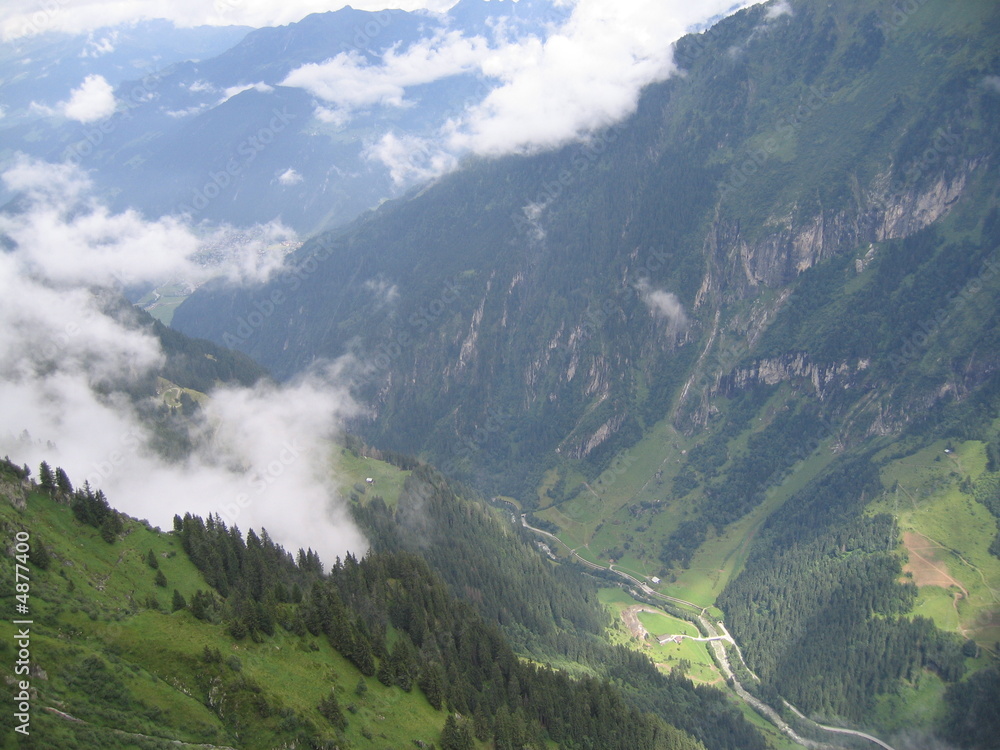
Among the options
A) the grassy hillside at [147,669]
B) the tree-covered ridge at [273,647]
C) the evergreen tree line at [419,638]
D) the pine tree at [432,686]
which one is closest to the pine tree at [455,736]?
the tree-covered ridge at [273,647]

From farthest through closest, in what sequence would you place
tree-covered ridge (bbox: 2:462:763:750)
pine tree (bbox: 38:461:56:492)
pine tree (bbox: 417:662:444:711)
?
pine tree (bbox: 417:662:444:711) → pine tree (bbox: 38:461:56:492) → tree-covered ridge (bbox: 2:462:763:750)

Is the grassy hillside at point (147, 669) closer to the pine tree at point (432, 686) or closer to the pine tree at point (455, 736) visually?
the pine tree at point (432, 686)

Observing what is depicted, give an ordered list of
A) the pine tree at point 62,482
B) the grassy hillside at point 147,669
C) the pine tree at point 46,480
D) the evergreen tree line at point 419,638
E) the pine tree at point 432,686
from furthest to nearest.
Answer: the pine tree at point 62,482 < the pine tree at point 432,686 < the pine tree at point 46,480 < the evergreen tree line at point 419,638 < the grassy hillside at point 147,669

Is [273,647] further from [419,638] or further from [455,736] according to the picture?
[419,638]

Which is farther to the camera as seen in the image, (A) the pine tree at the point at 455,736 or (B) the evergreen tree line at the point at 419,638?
(B) the evergreen tree line at the point at 419,638

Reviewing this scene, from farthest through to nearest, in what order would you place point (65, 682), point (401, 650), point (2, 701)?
point (401, 650)
point (65, 682)
point (2, 701)

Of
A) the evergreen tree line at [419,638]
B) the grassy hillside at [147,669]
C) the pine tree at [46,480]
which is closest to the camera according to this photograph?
the grassy hillside at [147,669]

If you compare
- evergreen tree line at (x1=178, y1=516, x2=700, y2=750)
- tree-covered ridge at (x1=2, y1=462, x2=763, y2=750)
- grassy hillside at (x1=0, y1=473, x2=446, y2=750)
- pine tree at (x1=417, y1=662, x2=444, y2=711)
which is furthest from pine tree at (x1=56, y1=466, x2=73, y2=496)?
pine tree at (x1=417, y1=662, x2=444, y2=711)

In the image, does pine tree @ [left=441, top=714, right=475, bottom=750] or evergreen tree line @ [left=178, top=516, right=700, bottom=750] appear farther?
evergreen tree line @ [left=178, top=516, right=700, bottom=750]

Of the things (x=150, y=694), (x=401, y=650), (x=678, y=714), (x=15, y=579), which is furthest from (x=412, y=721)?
(x=678, y=714)

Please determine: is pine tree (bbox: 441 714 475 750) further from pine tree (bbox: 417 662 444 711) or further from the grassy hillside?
pine tree (bbox: 417 662 444 711)

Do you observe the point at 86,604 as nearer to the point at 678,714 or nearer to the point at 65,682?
the point at 65,682
